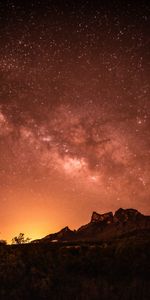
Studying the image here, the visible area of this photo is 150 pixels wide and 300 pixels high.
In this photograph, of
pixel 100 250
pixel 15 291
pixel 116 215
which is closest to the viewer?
pixel 15 291

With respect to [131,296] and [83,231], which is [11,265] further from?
[83,231]

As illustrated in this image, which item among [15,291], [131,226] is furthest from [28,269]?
[131,226]

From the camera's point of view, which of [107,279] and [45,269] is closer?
[107,279]

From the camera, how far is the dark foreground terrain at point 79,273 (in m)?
43.7

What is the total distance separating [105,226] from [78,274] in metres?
119

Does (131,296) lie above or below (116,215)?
below

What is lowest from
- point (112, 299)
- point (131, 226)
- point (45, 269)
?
point (112, 299)

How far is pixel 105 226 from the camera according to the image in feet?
543

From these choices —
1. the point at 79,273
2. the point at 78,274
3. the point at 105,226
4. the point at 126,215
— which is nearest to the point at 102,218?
the point at 105,226

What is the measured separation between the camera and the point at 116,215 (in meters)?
170

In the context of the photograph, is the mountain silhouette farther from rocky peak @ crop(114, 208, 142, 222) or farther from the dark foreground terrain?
the dark foreground terrain

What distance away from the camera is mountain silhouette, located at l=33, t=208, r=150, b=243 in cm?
15275

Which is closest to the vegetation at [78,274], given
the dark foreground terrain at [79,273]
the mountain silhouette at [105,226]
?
the dark foreground terrain at [79,273]

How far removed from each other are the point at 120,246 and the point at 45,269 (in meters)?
12.2
